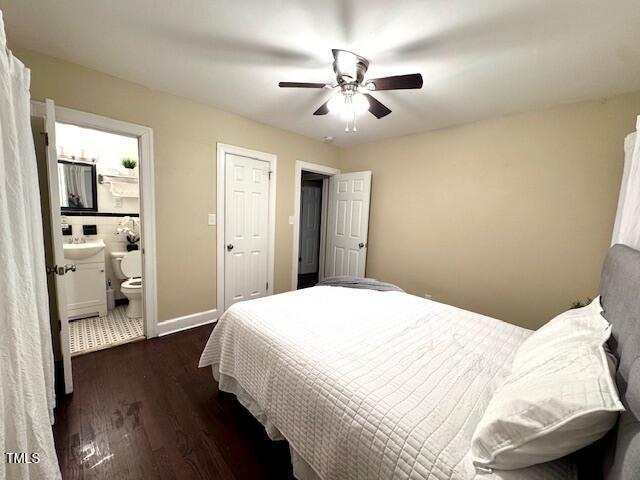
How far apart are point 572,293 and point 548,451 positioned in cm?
236

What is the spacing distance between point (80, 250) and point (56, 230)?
1.45 m

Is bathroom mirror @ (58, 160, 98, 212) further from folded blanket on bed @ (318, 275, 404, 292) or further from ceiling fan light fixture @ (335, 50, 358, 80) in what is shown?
ceiling fan light fixture @ (335, 50, 358, 80)

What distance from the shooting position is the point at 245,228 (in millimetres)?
3102

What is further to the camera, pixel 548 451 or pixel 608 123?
pixel 608 123

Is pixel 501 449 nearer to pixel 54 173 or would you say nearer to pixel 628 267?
pixel 628 267

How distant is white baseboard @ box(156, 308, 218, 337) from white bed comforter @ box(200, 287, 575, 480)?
1.15 m

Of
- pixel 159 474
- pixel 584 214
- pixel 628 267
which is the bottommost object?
pixel 159 474

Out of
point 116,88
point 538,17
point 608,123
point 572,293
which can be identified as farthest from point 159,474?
point 608,123

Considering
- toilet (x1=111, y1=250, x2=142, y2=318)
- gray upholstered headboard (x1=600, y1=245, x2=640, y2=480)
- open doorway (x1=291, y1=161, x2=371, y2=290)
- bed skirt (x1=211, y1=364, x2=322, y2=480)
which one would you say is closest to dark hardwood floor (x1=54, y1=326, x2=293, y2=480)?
bed skirt (x1=211, y1=364, x2=322, y2=480)

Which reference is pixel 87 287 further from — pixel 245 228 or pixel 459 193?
pixel 459 193

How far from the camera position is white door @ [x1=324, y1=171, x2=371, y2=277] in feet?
11.8

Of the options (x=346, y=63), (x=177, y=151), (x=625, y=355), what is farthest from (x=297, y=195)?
(x=625, y=355)

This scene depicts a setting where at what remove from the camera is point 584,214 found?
221 cm

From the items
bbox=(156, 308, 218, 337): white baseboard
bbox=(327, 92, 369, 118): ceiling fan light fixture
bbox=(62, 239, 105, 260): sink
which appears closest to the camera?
bbox=(327, 92, 369, 118): ceiling fan light fixture
